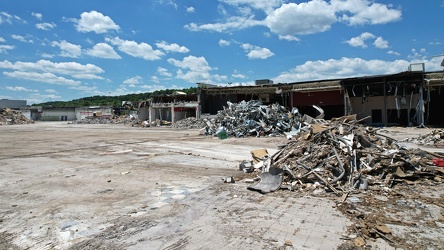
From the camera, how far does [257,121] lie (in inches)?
912

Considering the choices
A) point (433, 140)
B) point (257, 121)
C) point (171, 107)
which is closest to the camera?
point (433, 140)

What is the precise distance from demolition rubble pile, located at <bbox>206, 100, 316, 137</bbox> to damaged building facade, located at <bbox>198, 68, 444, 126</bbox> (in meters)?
6.25

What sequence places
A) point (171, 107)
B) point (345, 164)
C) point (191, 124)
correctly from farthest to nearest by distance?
point (171, 107)
point (191, 124)
point (345, 164)

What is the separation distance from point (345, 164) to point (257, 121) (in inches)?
624

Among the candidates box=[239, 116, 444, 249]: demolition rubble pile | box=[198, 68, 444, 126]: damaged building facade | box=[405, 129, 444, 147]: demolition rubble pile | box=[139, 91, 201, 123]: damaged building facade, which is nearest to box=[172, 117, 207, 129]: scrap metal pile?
box=[139, 91, 201, 123]: damaged building facade

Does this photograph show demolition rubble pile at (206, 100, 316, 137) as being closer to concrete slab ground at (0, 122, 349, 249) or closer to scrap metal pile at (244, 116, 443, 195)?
scrap metal pile at (244, 116, 443, 195)

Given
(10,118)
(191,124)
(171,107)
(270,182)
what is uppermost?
(171,107)

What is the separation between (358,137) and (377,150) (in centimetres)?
71

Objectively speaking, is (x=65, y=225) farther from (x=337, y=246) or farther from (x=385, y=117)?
(x=385, y=117)

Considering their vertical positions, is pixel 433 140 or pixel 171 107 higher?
pixel 171 107

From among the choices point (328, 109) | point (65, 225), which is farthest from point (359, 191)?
point (328, 109)

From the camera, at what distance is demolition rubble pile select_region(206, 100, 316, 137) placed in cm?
2191

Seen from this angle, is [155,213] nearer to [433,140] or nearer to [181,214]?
[181,214]

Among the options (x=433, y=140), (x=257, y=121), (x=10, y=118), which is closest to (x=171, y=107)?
(x=257, y=121)
